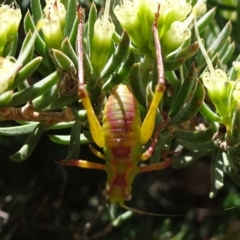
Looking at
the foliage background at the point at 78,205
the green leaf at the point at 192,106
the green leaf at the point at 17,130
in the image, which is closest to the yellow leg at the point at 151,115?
the green leaf at the point at 192,106

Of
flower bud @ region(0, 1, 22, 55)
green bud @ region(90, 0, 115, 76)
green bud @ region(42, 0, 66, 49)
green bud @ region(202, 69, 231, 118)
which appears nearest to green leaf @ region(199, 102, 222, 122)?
green bud @ region(202, 69, 231, 118)

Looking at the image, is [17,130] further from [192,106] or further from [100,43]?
[192,106]

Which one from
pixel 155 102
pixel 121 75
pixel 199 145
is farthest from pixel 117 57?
pixel 199 145

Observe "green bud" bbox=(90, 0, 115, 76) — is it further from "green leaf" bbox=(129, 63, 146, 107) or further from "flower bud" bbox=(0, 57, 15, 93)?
"flower bud" bbox=(0, 57, 15, 93)

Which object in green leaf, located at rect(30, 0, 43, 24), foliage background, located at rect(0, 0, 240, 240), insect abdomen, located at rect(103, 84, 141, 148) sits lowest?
foliage background, located at rect(0, 0, 240, 240)

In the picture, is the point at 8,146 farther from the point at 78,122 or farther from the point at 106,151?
the point at 106,151

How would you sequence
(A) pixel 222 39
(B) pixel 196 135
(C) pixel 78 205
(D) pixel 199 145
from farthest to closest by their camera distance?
1. (C) pixel 78 205
2. (A) pixel 222 39
3. (D) pixel 199 145
4. (B) pixel 196 135

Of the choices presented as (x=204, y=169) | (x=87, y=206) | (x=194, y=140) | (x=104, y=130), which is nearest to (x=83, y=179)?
(x=87, y=206)
